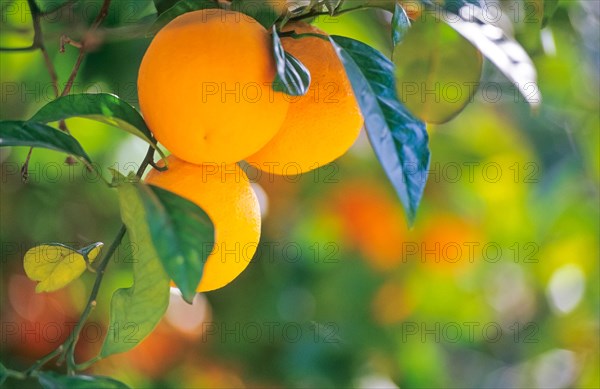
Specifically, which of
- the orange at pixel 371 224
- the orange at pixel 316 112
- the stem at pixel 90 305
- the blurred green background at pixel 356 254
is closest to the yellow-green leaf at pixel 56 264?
the stem at pixel 90 305

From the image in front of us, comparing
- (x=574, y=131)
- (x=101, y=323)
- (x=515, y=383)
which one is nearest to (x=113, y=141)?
(x=101, y=323)

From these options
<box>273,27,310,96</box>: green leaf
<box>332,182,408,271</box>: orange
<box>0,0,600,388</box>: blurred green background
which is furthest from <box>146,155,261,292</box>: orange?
<box>332,182,408,271</box>: orange

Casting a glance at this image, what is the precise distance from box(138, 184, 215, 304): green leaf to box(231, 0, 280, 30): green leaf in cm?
18

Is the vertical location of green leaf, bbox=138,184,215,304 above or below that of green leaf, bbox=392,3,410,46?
below

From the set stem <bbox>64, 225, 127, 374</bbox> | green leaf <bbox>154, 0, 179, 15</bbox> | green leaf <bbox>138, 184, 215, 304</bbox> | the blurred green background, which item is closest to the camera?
green leaf <bbox>138, 184, 215, 304</bbox>

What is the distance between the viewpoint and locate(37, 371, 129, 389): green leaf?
58 cm

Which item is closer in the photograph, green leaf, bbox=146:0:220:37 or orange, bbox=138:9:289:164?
orange, bbox=138:9:289:164

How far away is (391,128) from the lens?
570mm

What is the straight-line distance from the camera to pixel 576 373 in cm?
167

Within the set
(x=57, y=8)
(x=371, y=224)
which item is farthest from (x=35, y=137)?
(x=371, y=224)

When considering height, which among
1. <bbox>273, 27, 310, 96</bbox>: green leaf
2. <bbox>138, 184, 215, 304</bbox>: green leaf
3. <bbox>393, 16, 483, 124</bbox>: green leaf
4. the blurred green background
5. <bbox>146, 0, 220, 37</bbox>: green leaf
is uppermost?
<bbox>273, 27, 310, 96</bbox>: green leaf

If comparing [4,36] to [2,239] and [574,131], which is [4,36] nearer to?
[2,239]

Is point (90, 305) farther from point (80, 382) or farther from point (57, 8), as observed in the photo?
point (57, 8)

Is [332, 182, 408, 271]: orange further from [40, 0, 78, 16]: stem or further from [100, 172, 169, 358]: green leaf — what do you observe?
[100, 172, 169, 358]: green leaf
